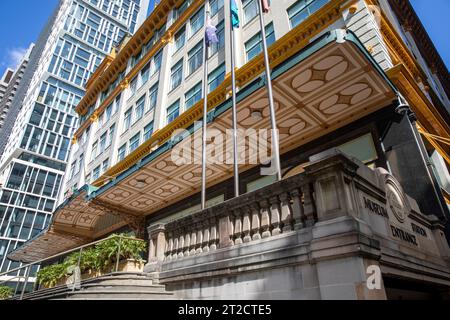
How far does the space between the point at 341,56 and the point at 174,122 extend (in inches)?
529

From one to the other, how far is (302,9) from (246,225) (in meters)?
14.0

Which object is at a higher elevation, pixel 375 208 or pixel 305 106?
pixel 305 106

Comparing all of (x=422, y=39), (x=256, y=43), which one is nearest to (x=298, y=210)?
(x=256, y=43)

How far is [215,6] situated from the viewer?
23.8 metres

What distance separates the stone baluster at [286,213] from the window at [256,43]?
13.3 m

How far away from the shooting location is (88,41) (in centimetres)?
10269

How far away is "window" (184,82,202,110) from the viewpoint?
21.1 m

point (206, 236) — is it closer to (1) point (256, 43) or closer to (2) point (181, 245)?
(2) point (181, 245)

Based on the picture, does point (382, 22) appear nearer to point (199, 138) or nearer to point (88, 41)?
point (199, 138)

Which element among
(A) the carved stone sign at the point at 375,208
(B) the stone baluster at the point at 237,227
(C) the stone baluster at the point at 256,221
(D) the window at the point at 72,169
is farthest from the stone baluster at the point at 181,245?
(D) the window at the point at 72,169

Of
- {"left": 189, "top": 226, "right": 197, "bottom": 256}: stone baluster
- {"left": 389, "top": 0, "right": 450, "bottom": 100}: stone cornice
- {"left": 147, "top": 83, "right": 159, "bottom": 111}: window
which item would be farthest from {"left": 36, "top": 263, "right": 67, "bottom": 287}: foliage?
{"left": 389, "top": 0, "right": 450, "bottom": 100}: stone cornice

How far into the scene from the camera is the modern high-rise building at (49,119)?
241ft

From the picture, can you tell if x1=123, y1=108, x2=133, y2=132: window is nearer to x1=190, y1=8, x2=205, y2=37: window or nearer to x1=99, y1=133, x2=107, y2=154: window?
x1=99, y1=133, x2=107, y2=154: window

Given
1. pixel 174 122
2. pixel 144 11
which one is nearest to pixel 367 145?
pixel 174 122
